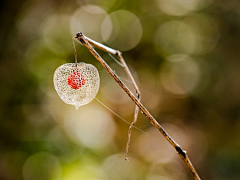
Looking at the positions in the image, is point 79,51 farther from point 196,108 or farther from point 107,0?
point 196,108

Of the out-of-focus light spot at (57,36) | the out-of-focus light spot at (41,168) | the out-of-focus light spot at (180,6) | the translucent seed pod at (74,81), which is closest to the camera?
the translucent seed pod at (74,81)

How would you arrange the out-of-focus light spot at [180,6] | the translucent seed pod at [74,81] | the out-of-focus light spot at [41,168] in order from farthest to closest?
the out-of-focus light spot at [180,6] → the out-of-focus light spot at [41,168] → the translucent seed pod at [74,81]

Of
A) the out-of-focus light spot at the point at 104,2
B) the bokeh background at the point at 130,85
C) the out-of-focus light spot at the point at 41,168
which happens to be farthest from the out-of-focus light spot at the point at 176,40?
the out-of-focus light spot at the point at 41,168

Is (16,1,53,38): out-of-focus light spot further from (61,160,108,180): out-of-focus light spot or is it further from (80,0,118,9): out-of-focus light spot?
(61,160,108,180): out-of-focus light spot

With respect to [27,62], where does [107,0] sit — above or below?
above

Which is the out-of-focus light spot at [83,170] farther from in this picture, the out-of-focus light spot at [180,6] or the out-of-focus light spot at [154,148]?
the out-of-focus light spot at [180,6]

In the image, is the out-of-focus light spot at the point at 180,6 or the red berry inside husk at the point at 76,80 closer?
the red berry inside husk at the point at 76,80

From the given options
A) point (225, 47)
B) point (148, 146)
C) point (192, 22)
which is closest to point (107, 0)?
point (192, 22)
